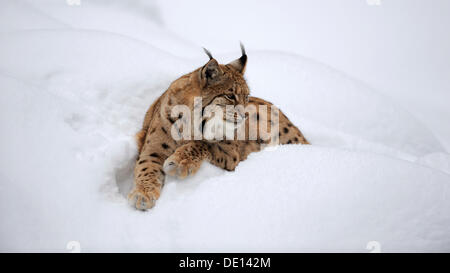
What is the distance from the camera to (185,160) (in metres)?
2.15

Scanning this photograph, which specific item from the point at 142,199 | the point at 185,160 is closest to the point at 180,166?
the point at 185,160

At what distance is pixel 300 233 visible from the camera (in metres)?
1.66

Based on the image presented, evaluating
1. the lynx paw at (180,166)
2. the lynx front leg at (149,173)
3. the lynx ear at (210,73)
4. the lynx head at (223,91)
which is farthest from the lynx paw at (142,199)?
the lynx ear at (210,73)

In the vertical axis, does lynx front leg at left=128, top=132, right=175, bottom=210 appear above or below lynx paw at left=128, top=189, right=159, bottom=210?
above

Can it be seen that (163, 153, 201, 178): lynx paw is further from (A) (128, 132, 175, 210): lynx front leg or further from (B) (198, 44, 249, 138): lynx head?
(B) (198, 44, 249, 138): lynx head

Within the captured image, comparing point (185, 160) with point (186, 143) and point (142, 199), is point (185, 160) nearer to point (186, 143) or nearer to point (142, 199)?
point (186, 143)

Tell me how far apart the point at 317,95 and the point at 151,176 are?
82.7 inches

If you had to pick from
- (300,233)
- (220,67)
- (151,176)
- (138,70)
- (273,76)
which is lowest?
(300,233)

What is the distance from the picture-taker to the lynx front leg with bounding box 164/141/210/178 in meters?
2.13

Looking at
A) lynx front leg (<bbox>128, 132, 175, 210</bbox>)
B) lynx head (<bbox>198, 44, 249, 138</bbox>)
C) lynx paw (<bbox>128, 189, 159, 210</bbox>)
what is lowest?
lynx paw (<bbox>128, 189, 159, 210</bbox>)

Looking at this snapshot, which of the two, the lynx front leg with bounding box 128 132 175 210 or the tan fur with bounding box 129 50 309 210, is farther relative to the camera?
the tan fur with bounding box 129 50 309 210

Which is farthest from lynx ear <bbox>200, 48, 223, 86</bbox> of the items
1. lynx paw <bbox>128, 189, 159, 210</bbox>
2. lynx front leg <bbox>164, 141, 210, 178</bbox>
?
lynx paw <bbox>128, 189, 159, 210</bbox>

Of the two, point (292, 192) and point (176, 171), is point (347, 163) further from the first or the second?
point (176, 171)

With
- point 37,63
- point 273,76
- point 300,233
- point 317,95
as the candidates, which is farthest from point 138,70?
point 300,233
